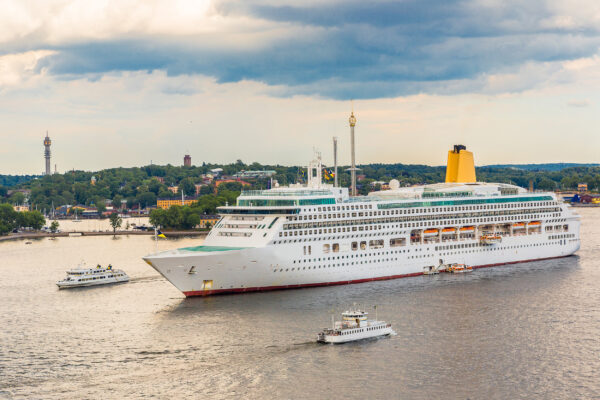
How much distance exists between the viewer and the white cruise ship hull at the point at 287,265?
51125 mm

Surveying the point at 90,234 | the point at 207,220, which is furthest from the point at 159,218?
the point at 90,234

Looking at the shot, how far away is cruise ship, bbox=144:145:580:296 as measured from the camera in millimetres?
52219

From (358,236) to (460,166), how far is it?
74.8 feet

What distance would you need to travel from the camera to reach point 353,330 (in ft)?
134

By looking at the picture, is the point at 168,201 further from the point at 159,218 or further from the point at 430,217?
the point at 430,217

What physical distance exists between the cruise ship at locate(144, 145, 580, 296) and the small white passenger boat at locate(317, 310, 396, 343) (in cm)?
1183

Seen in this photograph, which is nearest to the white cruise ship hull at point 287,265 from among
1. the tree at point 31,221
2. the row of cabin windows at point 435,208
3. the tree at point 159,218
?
the row of cabin windows at point 435,208

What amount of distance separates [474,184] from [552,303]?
24564mm

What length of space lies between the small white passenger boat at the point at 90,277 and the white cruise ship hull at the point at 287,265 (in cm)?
Result: 1161

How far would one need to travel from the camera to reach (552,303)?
164 ft

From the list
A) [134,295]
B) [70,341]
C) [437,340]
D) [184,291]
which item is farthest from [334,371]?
[134,295]

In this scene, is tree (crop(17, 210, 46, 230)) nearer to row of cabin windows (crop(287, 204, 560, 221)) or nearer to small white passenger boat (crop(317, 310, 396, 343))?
row of cabin windows (crop(287, 204, 560, 221))

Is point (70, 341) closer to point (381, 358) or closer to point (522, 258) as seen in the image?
point (381, 358)

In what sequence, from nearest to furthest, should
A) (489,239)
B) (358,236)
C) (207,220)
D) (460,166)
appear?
(358,236), (489,239), (460,166), (207,220)
